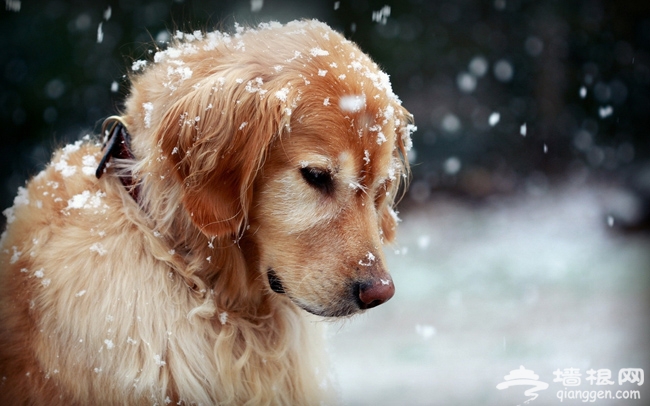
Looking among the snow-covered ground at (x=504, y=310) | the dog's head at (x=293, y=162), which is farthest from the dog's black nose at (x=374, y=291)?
the snow-covered ground at (x=504, y=310)

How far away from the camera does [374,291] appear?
1.42m

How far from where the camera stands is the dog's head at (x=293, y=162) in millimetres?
1465

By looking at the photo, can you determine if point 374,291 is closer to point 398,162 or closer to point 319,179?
point 319,179

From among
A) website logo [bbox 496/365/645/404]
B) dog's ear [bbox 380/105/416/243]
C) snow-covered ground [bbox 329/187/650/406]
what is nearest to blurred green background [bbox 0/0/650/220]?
snow-covered ground [bbox 329/187/650/406]

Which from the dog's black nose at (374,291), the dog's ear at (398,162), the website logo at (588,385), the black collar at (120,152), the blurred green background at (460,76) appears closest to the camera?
the dog's black nose at (374,291)

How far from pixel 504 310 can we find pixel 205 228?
128 inches

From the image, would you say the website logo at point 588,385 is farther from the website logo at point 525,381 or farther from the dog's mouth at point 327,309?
the dog's mouth at point 327,309

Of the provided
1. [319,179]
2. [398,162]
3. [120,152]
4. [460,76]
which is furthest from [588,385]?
[460,76]

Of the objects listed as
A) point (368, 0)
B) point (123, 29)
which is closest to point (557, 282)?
point (368, 0)

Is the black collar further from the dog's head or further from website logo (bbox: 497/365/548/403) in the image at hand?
website logo (bbox: 497/365/548/403)

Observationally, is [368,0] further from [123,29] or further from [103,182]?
[103,182]

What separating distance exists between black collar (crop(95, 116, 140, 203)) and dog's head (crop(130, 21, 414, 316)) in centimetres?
15

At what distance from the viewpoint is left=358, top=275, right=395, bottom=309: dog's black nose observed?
142 cm

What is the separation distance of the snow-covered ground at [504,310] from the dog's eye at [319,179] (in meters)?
0.75
